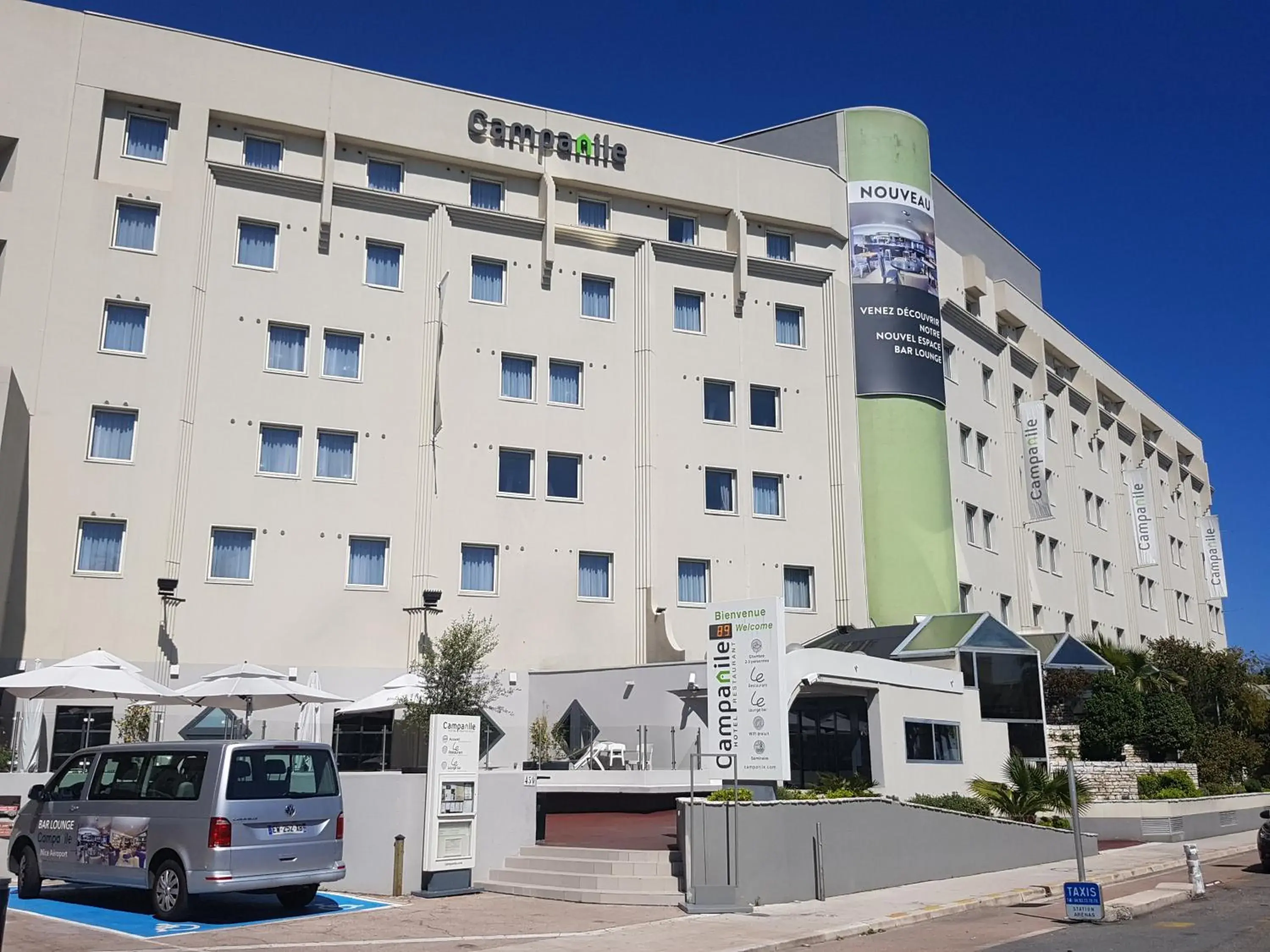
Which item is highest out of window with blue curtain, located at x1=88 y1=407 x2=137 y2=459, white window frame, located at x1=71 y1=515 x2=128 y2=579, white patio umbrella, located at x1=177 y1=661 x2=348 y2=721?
window with blue curtain, located at x1=88 y1=407 x2=137 y2=459

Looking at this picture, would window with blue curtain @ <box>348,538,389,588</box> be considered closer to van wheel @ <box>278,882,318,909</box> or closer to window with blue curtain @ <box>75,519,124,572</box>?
window with blue curtain @ <box>75,519,124,572</box>

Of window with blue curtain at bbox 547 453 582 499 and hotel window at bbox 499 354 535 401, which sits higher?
hotel window at bbox 499 354 535 401

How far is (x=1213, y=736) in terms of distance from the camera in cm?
4319

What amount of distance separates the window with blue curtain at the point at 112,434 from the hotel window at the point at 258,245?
5874 millimetres

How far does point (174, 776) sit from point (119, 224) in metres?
22.5

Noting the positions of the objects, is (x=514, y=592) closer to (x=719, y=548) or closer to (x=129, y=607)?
(x=719, y=548)

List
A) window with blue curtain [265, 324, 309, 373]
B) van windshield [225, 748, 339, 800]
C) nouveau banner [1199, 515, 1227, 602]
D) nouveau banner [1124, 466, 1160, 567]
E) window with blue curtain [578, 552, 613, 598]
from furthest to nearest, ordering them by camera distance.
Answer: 1. nouveau banner [1199, 515, 1227, 602]
2. nouveau banner [1124, 466, 1160, 567]
3. window with blue curtain [578, 552, 613, 598]
4. window with blue curtain [265, 324, 309, 373]
5. van windshield [225, 748, 339, 800]

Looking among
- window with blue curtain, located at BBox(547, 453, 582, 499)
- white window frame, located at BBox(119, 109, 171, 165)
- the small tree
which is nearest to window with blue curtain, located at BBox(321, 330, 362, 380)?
window with blue curtain, located at BBox(547, 453, 582, 499)

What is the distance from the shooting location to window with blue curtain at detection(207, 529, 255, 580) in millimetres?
32562

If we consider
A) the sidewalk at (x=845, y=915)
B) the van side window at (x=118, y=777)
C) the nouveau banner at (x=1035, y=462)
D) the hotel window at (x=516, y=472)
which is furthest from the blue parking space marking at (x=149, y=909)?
the nouveau banner at (x=1035, y=462)

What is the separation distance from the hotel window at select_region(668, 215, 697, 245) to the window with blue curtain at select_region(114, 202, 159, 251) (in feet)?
55.9

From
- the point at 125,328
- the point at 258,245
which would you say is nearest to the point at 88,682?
the point at 125,328

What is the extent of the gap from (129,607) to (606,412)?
15480mm

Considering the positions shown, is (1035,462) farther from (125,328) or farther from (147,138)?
(147,138)
